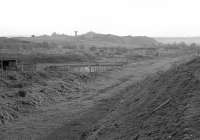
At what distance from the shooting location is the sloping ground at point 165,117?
9.69 metres

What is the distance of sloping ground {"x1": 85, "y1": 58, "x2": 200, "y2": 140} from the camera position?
969cm

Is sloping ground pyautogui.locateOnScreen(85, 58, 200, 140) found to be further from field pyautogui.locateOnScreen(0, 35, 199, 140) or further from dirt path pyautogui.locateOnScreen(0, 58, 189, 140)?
dirt path pyautogui.locateOnScreen(0, 58, 189, 140)

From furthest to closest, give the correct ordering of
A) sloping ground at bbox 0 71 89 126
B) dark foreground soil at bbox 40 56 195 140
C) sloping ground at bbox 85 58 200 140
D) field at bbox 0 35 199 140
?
sloping ground at bbox 0 71 89 126, field at bbox 0 35 199 140, dark foreground soil at bbox 40 56 195 140, sloping ground at bbox 85 58 200 140

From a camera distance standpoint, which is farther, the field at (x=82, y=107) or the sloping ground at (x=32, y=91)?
the sloping ground at (x=32, y=91)

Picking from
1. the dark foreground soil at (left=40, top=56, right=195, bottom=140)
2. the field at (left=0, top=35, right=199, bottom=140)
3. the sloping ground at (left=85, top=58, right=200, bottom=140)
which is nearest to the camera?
the sloping ground at (left=85, top=58, right=200, bottom=140)

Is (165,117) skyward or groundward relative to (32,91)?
skyward

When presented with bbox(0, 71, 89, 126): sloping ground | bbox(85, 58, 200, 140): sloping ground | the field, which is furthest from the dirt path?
bbox(85, 58, 200, 140): sloping ground

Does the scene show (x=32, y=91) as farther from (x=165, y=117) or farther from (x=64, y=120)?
(x=165, y=117)

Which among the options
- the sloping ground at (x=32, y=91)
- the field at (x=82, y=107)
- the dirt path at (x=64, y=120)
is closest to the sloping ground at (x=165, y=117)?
the field at (x=82, y=107)

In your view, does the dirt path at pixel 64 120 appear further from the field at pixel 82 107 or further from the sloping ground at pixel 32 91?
the sloping ground at pixel 32 91

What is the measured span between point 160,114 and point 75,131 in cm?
563

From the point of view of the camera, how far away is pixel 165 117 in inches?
448

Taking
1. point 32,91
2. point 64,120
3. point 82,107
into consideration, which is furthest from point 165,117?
point 32,91

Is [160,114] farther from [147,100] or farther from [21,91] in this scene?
[21,91]
